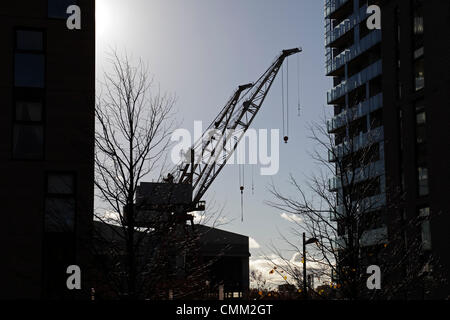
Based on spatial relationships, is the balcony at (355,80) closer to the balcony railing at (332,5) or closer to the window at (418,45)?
the balcony railing at (332,5)

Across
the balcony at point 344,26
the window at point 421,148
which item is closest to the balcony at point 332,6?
the balcony at point 344,26

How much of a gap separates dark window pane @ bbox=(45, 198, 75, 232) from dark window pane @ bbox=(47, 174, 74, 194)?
277 millimetres

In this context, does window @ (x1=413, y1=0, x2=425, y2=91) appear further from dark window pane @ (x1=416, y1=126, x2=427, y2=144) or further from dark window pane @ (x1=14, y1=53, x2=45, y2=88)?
dark window pane @ (x1=14, y1=53, x2=45, y2=88)

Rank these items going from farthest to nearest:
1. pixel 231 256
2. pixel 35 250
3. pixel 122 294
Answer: pixel 231 256 < pixel 35 250 < pixel 122 294

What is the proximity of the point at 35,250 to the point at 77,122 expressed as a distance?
3.97 metres

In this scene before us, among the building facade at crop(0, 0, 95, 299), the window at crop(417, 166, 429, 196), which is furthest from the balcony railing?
the building facade at crop(0, 0, 95, 299)

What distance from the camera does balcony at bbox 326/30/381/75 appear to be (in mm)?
69250

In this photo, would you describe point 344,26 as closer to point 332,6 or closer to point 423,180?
point 332,6

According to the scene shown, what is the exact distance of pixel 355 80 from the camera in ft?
238

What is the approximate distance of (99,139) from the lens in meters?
18.5

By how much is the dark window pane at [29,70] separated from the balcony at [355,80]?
44791 millimetres
